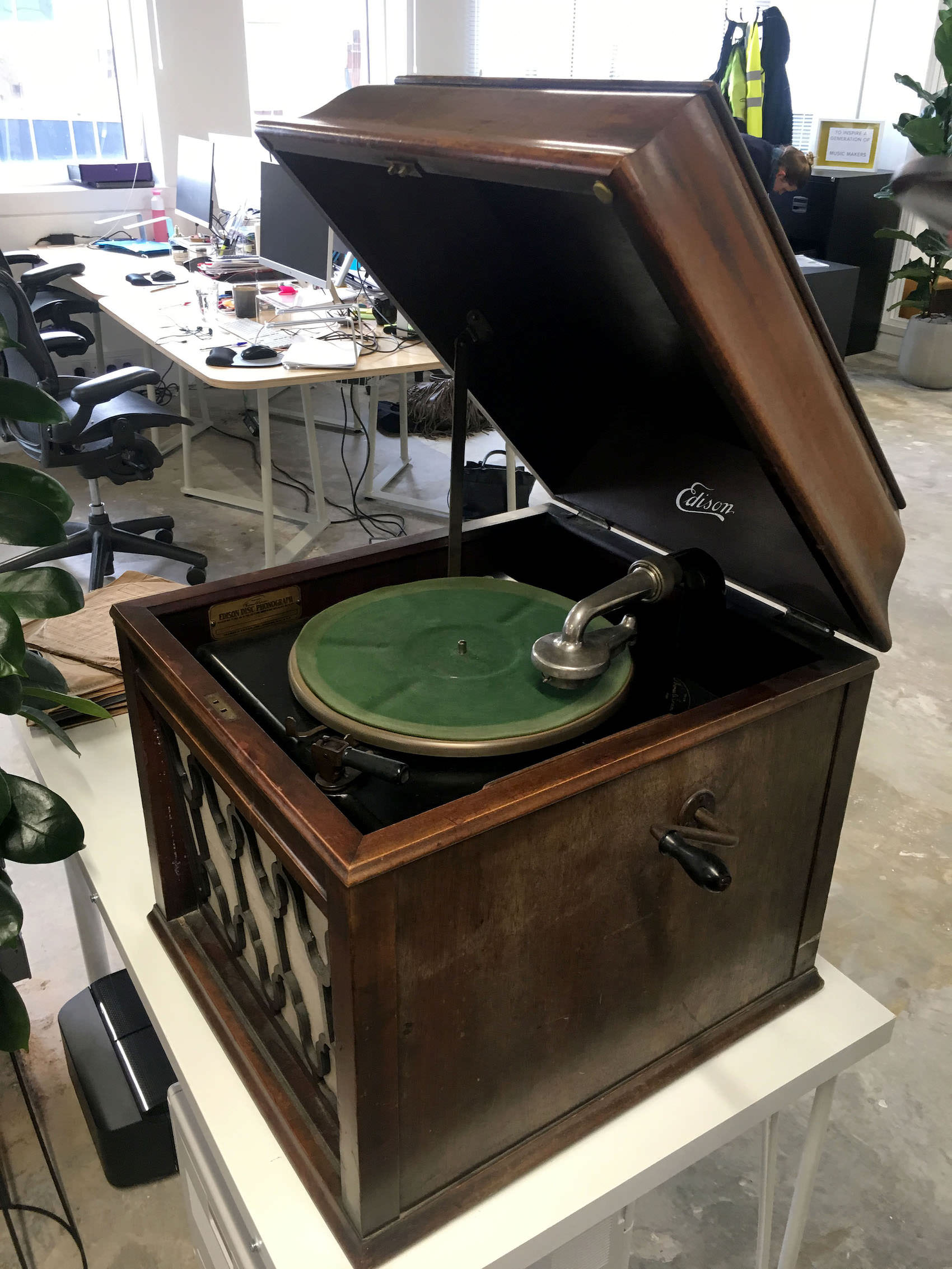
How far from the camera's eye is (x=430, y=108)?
0.67 meters

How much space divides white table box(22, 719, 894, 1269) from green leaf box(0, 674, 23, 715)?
0.21m

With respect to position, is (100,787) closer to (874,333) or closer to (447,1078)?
(447,1078)

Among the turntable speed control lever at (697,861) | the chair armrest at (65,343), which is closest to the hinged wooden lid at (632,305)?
the turntable speed control lever at (697,861)

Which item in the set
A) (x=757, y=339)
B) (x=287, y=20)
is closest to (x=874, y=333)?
(x=287, y=20)

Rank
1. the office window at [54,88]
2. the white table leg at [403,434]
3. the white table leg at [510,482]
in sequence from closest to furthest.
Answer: the white table leg at [510,482] → the white table leg at [403,434] → the office window at [54,88]

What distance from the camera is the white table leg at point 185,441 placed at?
4.01 metres

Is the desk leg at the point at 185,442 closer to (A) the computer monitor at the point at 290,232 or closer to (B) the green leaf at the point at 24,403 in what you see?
(A) the computer monitor at the point at 290,232

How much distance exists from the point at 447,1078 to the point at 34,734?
90 centimetres

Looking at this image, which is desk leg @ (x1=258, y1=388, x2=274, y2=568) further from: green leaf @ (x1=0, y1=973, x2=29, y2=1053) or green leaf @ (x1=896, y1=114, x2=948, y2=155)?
green leaf @ (x1=896, y1=114, x2=948, y2=155)

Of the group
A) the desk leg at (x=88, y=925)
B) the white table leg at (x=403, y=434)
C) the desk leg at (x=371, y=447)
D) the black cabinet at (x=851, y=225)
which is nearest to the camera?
the desk leg at (x=88, y=925)

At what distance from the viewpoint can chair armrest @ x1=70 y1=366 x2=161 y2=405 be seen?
117 inches

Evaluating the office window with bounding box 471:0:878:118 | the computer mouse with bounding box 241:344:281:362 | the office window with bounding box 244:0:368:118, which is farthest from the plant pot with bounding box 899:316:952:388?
the computer mouse with bounding box 241:344:281:362

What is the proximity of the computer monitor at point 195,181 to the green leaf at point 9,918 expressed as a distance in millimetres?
→ 4089

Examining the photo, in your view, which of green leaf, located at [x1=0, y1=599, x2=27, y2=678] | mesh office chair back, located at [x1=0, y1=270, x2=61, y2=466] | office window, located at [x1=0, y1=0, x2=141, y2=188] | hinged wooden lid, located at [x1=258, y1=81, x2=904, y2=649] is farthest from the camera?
office window, located at [x1=0, y1=0, x2=141, y2=188]
